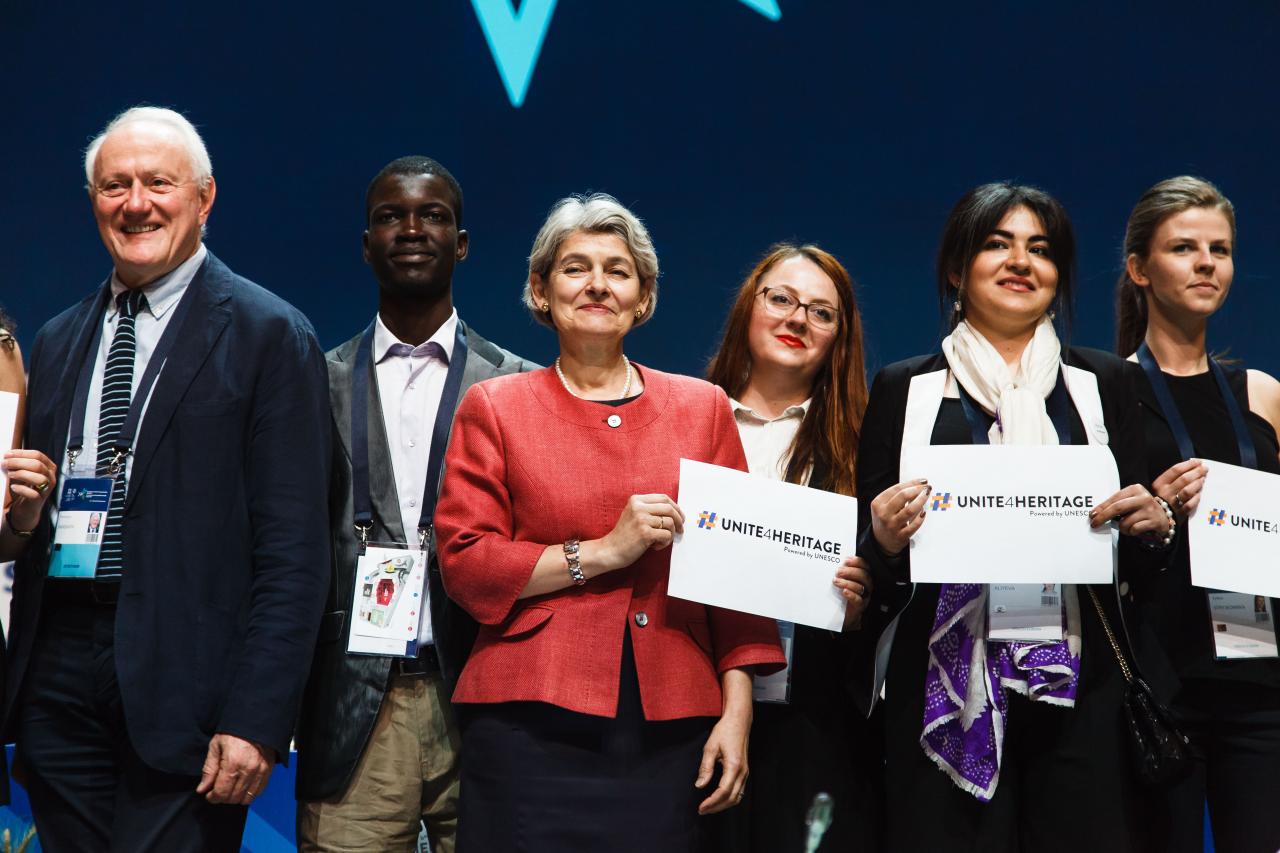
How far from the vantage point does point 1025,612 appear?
238 centimetres

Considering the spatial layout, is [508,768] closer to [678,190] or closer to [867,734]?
[867,734]

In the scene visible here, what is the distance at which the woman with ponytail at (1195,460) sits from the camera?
8.51 feet

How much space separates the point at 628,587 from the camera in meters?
2.33

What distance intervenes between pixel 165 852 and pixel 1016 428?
1772 mm

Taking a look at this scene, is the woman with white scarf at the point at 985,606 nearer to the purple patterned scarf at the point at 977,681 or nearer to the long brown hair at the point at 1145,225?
the purple patterned scarf at the point at 977,681

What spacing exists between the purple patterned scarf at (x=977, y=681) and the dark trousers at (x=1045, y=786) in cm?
3

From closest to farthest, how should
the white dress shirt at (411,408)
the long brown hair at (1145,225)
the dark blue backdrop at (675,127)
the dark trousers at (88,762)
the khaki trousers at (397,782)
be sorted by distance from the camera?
the dark trousers at (88,762) → the khaki trousers at (397,782) → the white dress shirt at (411,408) → the long brown hair at (1145,225) → the dark blue backdrop at (675,127)

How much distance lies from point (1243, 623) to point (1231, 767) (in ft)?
1.05

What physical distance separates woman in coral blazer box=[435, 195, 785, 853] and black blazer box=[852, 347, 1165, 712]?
0.80ft

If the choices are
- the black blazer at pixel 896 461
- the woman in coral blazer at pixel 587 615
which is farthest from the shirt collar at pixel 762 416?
the woman in coral blazer at pixel 587 615

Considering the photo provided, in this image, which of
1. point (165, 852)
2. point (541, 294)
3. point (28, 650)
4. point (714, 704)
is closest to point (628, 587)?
point (714, 704)

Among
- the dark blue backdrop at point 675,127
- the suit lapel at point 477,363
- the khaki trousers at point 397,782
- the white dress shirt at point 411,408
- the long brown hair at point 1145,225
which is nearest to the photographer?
the khaki trousers at point 397,782

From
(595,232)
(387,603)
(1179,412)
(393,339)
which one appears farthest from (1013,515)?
(393,339)

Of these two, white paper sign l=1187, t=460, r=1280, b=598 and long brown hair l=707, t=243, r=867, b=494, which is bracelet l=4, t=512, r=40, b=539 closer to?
long brown hair l=707, t=243, r=867, b=494
